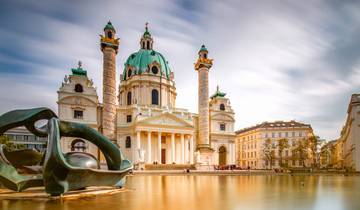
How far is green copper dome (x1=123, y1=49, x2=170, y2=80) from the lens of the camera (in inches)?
2734

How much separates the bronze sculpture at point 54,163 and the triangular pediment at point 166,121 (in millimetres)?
43217

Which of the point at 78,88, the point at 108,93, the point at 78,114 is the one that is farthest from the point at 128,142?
the point at 108,93

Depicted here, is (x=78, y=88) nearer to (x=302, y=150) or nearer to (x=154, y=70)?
(x=154, y=70)

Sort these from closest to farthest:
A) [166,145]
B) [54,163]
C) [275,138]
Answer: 1. [54,163]
2. [166,145]
3. [275,138]

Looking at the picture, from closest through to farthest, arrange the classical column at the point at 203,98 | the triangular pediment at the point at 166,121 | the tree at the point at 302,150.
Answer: the triangular pediment at the point at 166,121 → the classical column at the point at 203,98 → the tree at the point at 302,150

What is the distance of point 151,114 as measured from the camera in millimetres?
60312

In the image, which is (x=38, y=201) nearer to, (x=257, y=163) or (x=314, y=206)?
(x=314, y=206)

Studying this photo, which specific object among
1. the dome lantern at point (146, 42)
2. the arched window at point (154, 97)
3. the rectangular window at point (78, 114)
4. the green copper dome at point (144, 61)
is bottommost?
the rectangular window at point (78, 114)

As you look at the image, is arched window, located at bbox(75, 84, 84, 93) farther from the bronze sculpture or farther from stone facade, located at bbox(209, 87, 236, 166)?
the bronze sculpture

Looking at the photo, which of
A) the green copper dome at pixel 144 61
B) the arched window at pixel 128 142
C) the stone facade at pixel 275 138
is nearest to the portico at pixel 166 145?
the arched window at pixel 128 142

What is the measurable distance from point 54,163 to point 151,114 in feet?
159

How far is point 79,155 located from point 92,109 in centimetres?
4491

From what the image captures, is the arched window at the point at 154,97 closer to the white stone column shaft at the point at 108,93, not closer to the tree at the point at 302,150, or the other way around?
the white stone column shaft at the point at 108,93

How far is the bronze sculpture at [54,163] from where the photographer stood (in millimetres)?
11828
